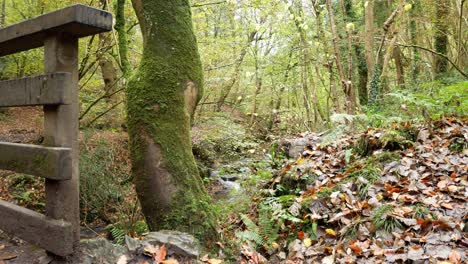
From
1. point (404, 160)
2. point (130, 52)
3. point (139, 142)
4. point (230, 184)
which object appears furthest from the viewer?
point (230, 184)

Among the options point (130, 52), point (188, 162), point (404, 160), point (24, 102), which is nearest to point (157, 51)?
point (188, 162)

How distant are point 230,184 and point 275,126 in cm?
773

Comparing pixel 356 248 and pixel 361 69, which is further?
pixel 361 69

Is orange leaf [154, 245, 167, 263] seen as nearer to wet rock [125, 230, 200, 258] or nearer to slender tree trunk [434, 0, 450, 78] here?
wet rock [125, 230, 200, 258]

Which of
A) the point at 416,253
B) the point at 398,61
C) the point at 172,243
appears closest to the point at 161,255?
the point at 172,243

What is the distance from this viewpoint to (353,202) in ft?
14.5

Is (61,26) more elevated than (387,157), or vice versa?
(61,26)

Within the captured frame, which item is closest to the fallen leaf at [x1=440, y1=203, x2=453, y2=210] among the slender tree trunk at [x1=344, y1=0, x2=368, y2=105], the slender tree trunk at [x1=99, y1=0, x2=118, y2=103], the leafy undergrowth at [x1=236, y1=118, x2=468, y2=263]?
the leafy undergrowth at [x1=236, y1=118, x2=468, y2=263]

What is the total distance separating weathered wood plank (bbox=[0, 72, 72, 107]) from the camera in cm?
241

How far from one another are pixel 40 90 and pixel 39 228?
0.99m

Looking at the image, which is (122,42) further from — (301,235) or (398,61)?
(398,61)

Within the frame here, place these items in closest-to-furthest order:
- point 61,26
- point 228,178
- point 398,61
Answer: point 61,26
point 228,178
point 398,61

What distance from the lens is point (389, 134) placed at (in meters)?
5.54

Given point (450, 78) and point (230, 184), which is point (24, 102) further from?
point (450, 78)
